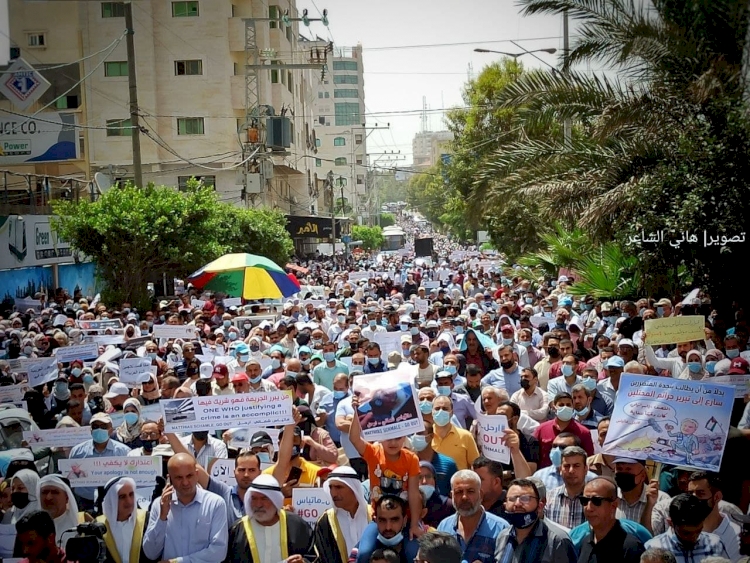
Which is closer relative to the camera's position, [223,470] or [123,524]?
[123,524]

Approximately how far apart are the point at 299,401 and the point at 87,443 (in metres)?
2.34

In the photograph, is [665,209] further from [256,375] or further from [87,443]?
[87,443]

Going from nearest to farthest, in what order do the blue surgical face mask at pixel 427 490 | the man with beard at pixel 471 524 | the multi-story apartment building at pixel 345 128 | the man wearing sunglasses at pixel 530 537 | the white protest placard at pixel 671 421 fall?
the man wearing sunglasses at pixel 530 537 < the man with beard at pixel 471 524 < the blue surgical face mask at pixel 427 490 < the white protest placard at pixel 671 421 < the multi-story apartment building at pixel 345 128

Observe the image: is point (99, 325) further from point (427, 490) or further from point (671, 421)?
point (671, 421)

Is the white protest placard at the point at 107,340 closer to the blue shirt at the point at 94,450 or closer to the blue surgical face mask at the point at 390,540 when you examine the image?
the blue shirt at the point at 94,450

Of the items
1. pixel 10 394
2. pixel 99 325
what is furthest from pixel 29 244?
pixel 10 394

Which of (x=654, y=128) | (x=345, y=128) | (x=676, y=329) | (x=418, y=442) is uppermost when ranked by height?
(x=345, y=128)

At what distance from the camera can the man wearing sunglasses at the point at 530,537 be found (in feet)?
19.0

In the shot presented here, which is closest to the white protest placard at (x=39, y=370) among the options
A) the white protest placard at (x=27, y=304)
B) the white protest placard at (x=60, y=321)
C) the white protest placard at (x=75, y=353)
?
the white protest placard at (x=75, y=353)

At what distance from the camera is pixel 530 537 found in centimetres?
586

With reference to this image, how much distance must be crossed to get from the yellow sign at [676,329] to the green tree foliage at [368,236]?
89.9 meters

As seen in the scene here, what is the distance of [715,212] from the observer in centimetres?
1435

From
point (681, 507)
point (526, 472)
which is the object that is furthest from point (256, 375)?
point (681, 507)

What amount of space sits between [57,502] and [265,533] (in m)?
1.39
